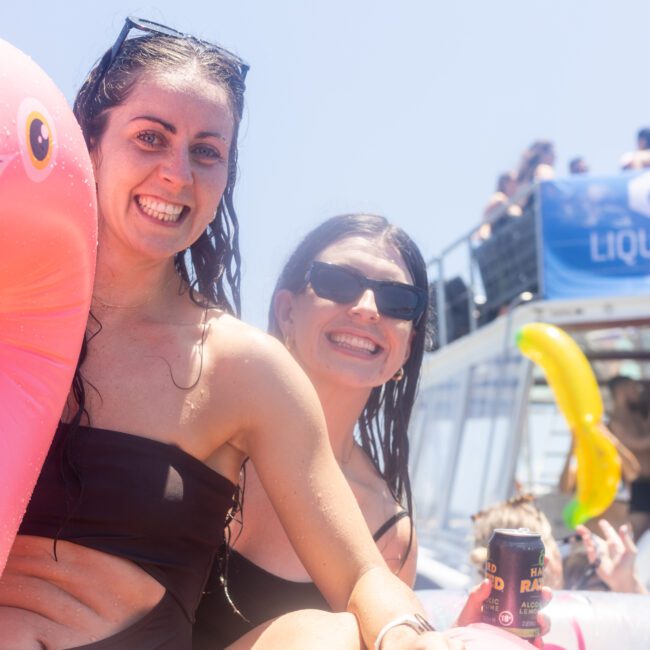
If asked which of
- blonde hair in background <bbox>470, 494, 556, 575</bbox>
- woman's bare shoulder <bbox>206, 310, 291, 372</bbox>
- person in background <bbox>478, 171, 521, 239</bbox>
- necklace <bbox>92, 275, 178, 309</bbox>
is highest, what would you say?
person in background <bbox>478, 171, 521, 239</bbox>

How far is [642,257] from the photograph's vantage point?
727 centimetres

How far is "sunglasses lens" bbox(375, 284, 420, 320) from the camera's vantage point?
2734 mm

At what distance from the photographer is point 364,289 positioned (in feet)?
8.97

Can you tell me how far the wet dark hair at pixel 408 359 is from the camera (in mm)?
2859

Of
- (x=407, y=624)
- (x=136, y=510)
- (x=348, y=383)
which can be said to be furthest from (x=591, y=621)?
(x=136, y=510)

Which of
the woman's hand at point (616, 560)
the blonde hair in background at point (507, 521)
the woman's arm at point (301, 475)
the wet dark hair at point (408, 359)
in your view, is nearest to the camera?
the woman's arm at point (301, 475)

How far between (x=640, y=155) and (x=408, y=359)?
5816 mm

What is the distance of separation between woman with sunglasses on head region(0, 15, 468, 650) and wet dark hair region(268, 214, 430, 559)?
0.95 m

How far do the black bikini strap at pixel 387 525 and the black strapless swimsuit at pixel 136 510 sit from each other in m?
0.90

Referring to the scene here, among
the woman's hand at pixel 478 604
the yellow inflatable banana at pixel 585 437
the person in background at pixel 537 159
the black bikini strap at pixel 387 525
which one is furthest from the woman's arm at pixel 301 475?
the person in background at pixel 537 159

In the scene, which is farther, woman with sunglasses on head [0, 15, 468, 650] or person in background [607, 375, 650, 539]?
person in background [607, 375, 650, 539]

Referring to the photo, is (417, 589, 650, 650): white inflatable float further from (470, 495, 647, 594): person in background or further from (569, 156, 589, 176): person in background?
(569, 156, 589, 176): person in background

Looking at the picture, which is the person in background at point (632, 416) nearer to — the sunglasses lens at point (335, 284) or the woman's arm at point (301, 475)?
the sunglasses lens at point (335, 284)

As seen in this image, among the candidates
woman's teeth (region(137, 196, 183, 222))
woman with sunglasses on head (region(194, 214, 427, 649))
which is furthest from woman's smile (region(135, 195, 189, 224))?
woman with sunglasses on head (region(194, 214, 427, 649))
